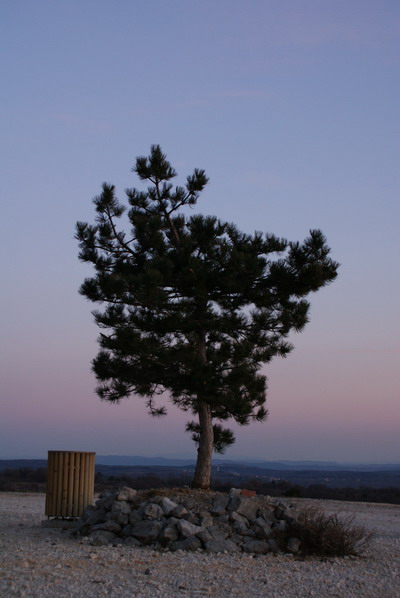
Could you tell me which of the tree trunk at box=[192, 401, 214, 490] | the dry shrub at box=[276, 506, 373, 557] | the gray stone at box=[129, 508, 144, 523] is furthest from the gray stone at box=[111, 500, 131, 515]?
the tree trunk at box=[192, 401, 214, 490]

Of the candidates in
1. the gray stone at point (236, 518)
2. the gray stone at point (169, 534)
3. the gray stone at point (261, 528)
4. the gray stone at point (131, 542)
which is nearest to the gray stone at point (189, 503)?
the gray stone at point (236, 518)

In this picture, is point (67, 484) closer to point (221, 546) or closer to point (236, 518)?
point (236, 518)

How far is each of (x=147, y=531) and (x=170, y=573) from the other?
194 centimetres

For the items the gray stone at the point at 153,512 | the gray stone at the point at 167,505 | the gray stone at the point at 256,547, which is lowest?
the gray stone at the point at 256,547

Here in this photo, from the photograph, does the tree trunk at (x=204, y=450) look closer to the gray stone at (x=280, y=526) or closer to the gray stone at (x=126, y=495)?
the gray stone at (x=126, y=495)

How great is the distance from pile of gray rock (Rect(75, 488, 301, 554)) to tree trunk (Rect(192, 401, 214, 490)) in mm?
Answer: 3142

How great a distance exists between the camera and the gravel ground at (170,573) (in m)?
8.58

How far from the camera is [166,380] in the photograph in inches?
642

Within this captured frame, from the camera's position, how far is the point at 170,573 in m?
9.52

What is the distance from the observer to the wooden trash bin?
13648mm

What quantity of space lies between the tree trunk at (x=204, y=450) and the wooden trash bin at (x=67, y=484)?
2.79 m

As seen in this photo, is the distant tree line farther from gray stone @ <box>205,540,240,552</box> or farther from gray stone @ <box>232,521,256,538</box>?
gray stone @ <box>205,540,240,552</box>

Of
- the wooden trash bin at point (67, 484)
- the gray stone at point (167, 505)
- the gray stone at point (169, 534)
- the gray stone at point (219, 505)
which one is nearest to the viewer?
the gray stone at point (169, 534)

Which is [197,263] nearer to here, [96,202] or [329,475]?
[96,202]
